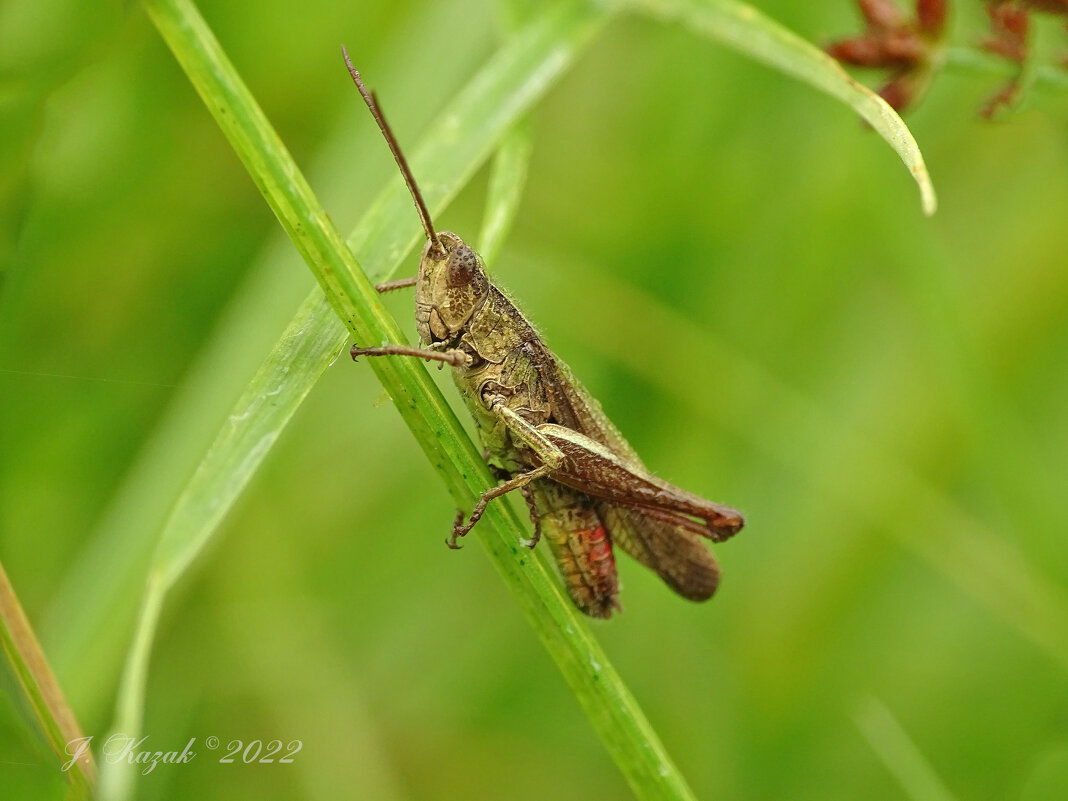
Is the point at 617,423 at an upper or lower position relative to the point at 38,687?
upper

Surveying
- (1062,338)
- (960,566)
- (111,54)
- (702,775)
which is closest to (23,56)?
(111,54)

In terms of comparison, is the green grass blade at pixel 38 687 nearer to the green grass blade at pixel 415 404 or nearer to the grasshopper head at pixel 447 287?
the green grass blade at pixel 415 404

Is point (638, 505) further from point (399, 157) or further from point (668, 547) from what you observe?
point (399, 157)

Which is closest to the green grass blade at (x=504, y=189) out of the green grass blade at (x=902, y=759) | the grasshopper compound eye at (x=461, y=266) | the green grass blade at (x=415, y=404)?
the grasshopper compound eye at (x=461, y=266)

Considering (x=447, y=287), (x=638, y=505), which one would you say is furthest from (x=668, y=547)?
(x=447, y=287)

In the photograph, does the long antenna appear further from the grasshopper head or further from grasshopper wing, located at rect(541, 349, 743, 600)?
grasshopper wing, located at rect(541, 349, 743, 600)

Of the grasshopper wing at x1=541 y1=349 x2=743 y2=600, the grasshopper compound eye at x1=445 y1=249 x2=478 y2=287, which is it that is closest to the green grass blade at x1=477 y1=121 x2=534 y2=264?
the grasshopper compound eye at x1=445 y1=249 x2=478 y2=287
